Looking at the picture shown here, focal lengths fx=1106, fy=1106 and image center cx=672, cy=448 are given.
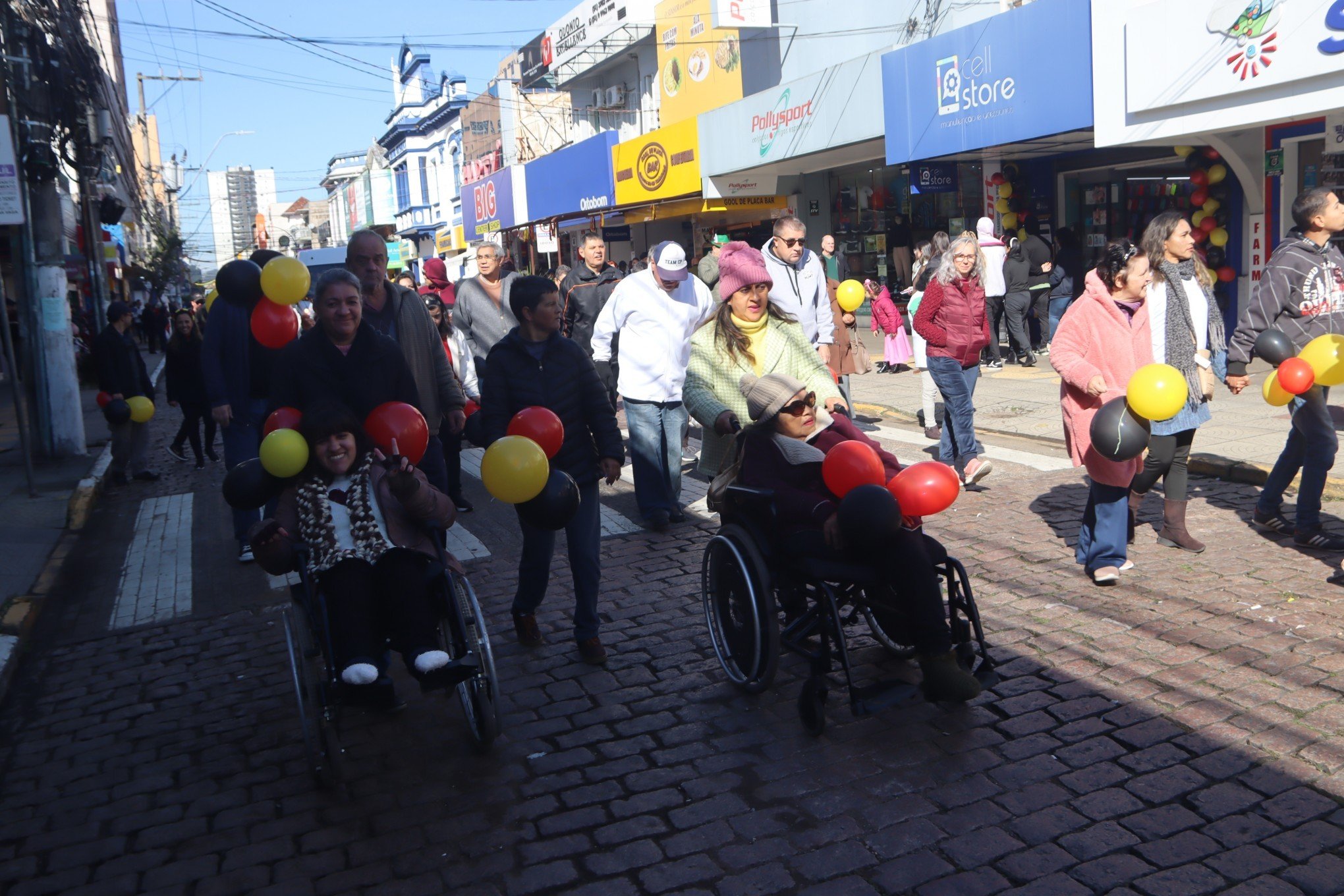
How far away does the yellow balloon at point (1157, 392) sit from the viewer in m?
5.02

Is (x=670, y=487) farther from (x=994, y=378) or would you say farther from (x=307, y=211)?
(x=307, y=211)

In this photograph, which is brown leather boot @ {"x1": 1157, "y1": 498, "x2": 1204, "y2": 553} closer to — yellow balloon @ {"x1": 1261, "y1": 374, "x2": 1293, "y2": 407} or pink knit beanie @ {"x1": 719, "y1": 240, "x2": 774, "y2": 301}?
yellow balloon @ {"x1": 1261, "y1": 374, "x2": 1293, "y2": 407}

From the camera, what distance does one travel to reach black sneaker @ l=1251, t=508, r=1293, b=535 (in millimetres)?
6215

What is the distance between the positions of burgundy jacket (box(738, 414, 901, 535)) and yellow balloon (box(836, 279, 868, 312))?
6.25m

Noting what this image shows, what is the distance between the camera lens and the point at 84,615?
21.4 feet

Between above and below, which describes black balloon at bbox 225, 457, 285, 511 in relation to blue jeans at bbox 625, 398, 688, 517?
above

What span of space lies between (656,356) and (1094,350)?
2.74 meters

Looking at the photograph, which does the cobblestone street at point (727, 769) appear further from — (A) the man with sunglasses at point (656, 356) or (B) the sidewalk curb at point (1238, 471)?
(A) the man with sunglasses at point (656, 356)

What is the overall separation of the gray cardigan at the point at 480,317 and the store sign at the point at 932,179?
980 centimetres

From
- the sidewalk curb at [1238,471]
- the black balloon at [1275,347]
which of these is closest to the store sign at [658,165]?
the sidewalk curb at [1238,471]

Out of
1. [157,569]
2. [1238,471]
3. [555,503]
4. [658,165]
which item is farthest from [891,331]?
[658,165]

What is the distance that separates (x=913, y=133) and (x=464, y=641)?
1375 cm

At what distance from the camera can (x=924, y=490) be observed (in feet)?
12.8

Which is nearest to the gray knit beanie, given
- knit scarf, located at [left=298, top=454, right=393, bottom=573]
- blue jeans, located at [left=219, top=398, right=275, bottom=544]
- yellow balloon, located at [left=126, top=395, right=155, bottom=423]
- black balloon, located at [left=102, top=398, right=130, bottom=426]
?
knit scarf, located at [left=298, top=454, right=393, bottom=573]
